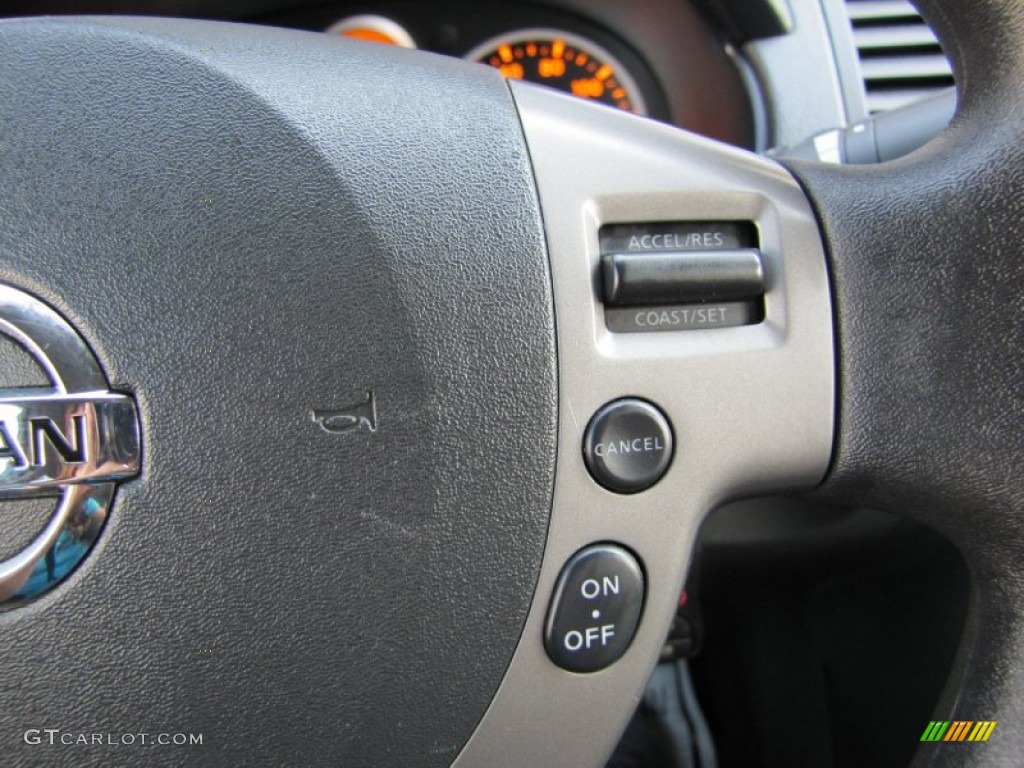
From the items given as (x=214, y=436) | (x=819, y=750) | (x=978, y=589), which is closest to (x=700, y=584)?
(x=819, y=750)

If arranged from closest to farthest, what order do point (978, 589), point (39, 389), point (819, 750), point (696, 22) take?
point (39, 389) → point (978, 589) → point (819, 750) → point (696, 22)

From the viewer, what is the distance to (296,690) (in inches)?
23.9

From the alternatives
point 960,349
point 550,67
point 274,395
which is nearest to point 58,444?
point 274,395

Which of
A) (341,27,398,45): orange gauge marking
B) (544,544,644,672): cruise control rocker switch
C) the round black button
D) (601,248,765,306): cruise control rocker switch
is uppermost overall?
(341,27,398,45): orange gauge marking

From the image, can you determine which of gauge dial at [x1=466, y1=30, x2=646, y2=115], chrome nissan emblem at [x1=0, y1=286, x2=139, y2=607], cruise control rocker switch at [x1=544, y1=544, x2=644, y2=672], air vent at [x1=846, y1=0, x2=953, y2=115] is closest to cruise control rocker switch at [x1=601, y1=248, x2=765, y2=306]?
cruise control rocker switch at [x1=544, y1=544, x2=644, y2=672]

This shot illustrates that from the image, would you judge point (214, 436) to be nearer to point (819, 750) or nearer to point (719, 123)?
point (819, 750)

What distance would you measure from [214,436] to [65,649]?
0.54 feet

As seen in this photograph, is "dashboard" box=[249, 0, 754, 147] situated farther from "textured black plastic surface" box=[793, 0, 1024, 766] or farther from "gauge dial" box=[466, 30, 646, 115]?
"textured black plastic surface" box=[793, 0, 1024, 766]

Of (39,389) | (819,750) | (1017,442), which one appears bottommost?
(819,750)

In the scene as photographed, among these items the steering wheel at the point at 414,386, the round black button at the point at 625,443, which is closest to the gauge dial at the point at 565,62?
the steering wheel at the point at 414,386

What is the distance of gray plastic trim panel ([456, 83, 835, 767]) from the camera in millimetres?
637

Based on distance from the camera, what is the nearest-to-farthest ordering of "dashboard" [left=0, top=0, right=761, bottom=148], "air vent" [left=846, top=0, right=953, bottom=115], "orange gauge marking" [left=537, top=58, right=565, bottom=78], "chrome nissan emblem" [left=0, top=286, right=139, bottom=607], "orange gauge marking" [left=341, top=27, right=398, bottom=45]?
"chrome nissan emblem" [left=0, top=286, right=139, bottom=607]
"air vent" [left=846, top=0, right=953, bottom=115]
"dashboard" [left=0, top=0, right=761, bottom=148]
"orange gauge marking" [left=341, top=27, right=398, bottom=45]
"orange gauge marking" [left=537, top=58, right=565, bottom=78]

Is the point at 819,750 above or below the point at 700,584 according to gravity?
below

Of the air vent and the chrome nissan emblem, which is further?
the air vent
